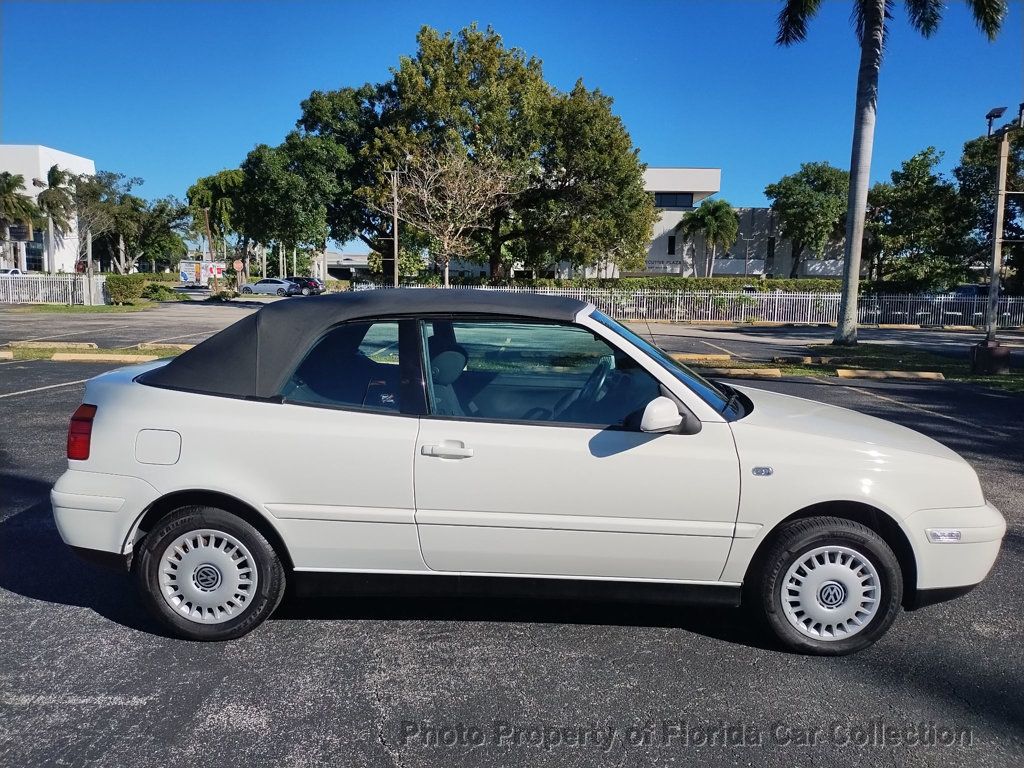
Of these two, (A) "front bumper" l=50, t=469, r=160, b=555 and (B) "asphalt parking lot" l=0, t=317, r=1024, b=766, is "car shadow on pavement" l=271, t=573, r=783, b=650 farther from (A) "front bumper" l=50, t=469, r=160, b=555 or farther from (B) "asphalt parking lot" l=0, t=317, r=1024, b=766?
(A) "front bumper" l=50, t=469, r=160, b=555

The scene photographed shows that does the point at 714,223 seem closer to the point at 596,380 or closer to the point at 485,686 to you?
the point at 596,380

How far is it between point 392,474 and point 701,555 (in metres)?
1.45

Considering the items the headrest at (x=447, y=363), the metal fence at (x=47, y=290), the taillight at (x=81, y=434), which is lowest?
the taillight at (x=81, y=434)

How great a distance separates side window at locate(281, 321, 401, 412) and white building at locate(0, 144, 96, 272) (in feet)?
240

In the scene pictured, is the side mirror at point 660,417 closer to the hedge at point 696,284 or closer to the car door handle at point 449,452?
the car door handle at point 449,452

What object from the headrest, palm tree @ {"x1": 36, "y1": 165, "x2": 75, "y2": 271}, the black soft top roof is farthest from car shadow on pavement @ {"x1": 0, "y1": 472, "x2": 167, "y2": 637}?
palm tree @ {"x1": 36, "y1": 165, "x2": 75, "y2": 271}

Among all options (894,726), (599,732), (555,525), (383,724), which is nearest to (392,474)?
(555,525)

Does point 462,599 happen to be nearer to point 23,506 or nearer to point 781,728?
point 781,728

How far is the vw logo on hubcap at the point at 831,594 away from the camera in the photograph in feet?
11.0

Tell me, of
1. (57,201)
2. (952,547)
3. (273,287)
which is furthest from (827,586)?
(57,201)

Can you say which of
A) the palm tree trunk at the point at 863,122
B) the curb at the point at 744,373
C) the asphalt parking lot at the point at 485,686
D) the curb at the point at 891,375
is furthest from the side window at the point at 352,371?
the palm tree trunk at the point at 863,122

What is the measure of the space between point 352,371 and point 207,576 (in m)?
1.18

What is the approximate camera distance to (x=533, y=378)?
4367mm

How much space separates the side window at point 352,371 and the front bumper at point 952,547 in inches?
97.3
